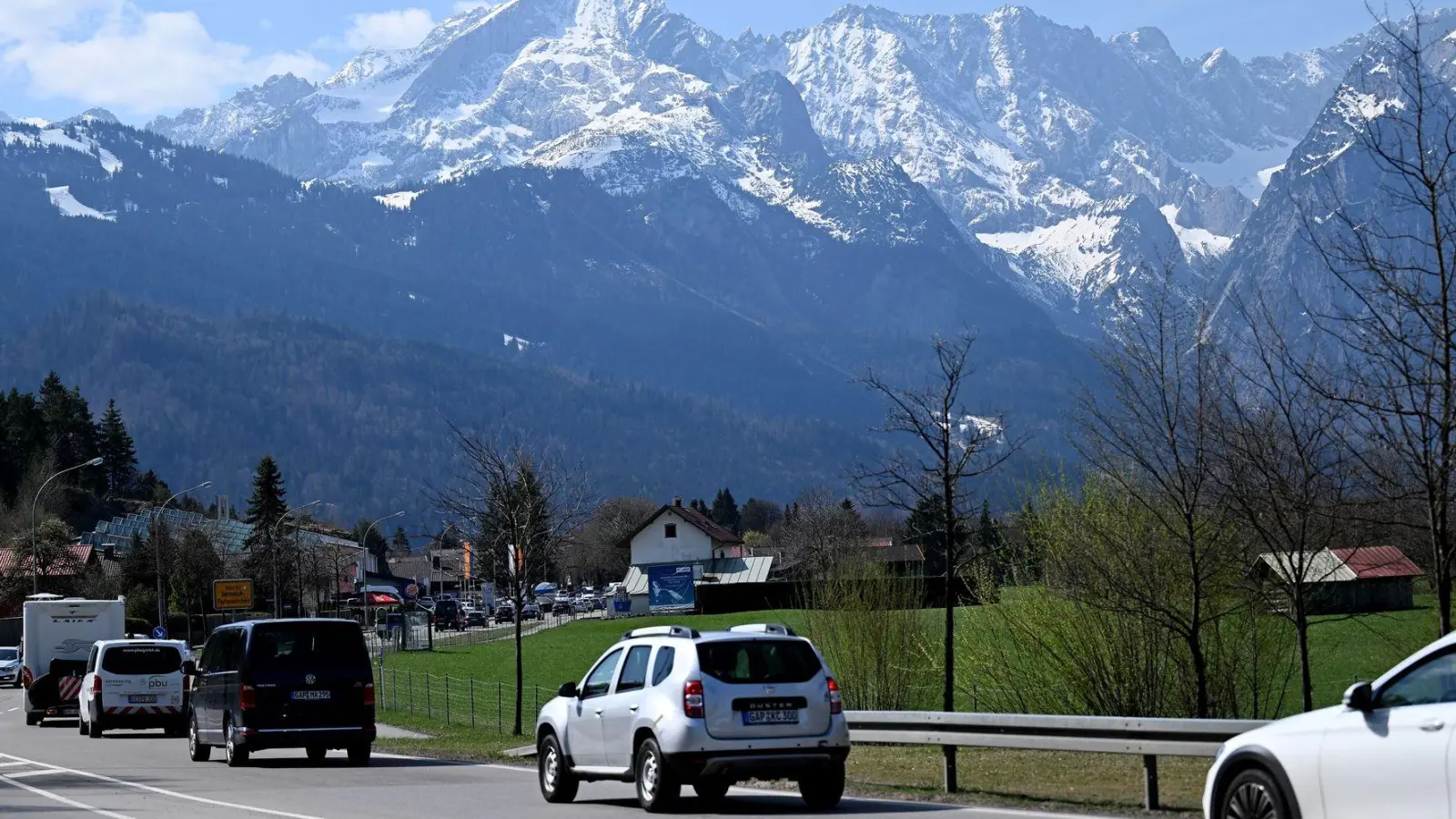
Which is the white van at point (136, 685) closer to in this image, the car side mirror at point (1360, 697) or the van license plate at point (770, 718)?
the van license plate at point (770, 718)

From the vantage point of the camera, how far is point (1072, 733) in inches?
598

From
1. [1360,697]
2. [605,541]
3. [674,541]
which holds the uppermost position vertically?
[605,541]

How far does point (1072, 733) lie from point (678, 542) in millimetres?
113168

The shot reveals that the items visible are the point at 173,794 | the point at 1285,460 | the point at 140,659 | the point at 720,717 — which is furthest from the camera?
the point at 140,659

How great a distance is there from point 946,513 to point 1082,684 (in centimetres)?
337

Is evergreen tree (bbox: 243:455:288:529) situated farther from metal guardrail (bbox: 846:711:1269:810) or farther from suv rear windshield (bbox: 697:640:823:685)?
suv rear windshield (bbox: 697:640:823:685)

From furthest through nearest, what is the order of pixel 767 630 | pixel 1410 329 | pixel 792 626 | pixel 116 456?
pixel 116 456 → pixel 792 626 → pixel 1410 329 → pixel 767 630

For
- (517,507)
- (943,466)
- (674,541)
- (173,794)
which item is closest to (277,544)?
(674,541)

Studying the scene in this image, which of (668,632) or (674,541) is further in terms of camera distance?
(674,541)

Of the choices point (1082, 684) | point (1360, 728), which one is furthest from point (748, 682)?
point (1082, 684)

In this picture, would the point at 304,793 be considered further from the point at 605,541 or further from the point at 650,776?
the point at 605,541

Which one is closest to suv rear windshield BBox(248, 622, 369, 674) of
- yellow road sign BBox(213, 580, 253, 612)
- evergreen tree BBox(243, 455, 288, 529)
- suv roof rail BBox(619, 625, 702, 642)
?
suv roof rail BBox(619, 625, 702, 642)

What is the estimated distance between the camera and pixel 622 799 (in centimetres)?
1708

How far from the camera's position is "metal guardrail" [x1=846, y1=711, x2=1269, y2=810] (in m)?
13.9
